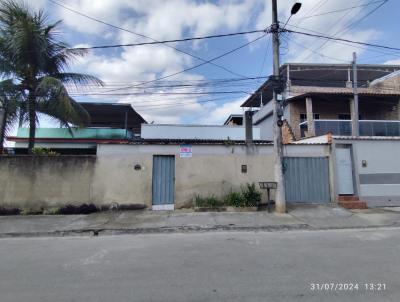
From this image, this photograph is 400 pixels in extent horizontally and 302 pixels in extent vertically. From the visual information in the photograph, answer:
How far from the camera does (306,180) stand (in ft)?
39.8

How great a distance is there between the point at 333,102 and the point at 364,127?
336cm

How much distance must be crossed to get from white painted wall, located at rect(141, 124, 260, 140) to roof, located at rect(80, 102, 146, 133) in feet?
5.98

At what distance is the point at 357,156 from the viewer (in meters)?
12.3

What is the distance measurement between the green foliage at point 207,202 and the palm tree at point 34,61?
6.45 metres

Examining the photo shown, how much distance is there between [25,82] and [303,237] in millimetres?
12327

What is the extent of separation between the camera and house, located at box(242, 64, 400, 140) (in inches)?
647

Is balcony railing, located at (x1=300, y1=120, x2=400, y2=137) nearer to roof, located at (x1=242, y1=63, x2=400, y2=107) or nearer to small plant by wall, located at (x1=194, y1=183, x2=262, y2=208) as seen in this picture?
roof, located at (x1=242, y1=63, x2=400, y2=107)

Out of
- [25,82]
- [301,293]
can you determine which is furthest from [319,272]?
[25,82]

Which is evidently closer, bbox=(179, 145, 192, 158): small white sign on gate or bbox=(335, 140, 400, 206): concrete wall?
bbox=(179, 145, 192, 158): small white sign on gate

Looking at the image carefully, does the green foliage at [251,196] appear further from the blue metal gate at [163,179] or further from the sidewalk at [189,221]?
the blue metal gate at [163,179]

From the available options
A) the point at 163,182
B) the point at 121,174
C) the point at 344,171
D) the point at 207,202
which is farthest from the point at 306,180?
the point at 121,174

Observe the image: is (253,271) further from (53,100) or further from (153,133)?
(153,133)

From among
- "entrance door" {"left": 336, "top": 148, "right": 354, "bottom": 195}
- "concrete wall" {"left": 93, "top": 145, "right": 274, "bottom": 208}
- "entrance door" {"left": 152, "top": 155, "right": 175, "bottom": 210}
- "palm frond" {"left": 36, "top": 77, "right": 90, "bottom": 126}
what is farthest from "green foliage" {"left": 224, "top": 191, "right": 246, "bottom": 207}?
"palm frond" {"left": 36, "top": 77, "right": 90, "bottom": 126}

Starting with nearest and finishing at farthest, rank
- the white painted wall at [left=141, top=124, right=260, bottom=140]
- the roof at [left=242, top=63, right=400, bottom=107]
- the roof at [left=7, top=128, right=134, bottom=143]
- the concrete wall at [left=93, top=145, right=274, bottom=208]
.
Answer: the concrete wall at [left=93, top=145, right=274, bottom=208] → the roof at [left=7, top=128, right=134, bottom=143] → the white painted wall at [left=141, top=124, right=260, bottom=140] → the roof at [left=242, top=63, right=400, bottom=107]
